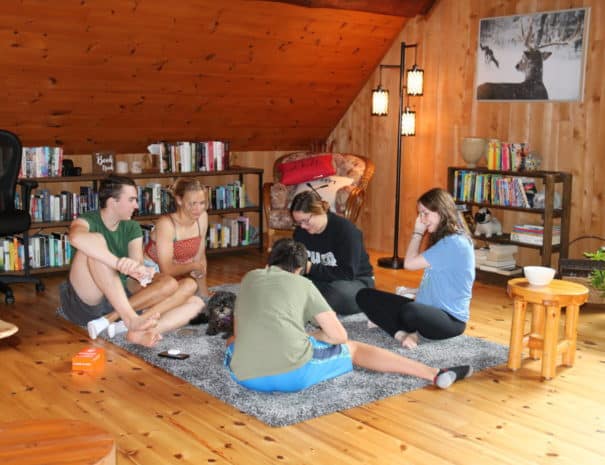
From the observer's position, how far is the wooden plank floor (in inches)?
111

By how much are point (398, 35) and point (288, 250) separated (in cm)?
419

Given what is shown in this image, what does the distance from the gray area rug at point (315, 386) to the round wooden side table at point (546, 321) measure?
0.62 ft

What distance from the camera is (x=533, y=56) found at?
18.8 ft

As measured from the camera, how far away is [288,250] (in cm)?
322

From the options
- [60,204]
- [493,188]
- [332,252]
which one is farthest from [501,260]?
[60,204]

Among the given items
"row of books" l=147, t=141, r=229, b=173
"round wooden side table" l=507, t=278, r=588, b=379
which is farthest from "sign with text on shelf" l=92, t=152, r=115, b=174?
"round wooden side table" l=507, t=278, r=588, b=379

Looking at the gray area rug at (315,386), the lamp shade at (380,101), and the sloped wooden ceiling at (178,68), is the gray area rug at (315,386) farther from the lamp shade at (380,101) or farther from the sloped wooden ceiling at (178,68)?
the lamp shade at (380,101)

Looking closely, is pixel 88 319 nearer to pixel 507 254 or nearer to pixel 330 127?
pixel 507 254

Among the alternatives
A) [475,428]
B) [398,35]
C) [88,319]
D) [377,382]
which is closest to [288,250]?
[377,382]

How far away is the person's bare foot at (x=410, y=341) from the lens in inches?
161

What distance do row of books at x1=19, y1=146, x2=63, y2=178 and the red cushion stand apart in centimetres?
192

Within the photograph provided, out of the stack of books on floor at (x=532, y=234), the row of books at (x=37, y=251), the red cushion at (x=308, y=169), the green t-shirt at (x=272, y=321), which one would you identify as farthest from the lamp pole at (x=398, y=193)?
the green t-shirt at (x=272, y=321)

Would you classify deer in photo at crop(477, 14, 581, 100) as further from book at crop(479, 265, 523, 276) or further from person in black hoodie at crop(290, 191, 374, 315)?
person in black hoodie at crop(290, 191, 374, 315)

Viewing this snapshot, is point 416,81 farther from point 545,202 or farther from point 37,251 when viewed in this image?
point 37,251
